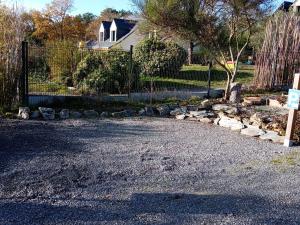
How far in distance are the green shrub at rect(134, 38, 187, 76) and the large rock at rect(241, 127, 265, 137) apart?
9415mm

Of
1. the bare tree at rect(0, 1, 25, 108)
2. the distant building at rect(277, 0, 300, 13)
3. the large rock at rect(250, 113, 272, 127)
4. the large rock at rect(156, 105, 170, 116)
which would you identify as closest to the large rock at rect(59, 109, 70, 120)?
the bare tree at rect(0, 1, 25, 108)

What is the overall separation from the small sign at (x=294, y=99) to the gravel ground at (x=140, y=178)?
715mm

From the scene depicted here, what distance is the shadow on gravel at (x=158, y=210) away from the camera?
3951 mm

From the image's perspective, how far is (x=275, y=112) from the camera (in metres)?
9.49

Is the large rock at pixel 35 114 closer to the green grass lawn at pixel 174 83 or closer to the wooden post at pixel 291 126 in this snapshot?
the green grass lawn at pixel 174 83

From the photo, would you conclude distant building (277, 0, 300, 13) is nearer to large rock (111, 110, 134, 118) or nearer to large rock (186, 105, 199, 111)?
large rock (186, 105, 199, 111)

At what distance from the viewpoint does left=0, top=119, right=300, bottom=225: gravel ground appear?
410 cm

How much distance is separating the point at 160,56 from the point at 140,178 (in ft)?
43.7

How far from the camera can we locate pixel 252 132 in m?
7.83

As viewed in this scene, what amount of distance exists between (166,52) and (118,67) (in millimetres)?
6099

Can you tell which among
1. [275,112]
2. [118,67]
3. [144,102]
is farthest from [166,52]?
[275,112]

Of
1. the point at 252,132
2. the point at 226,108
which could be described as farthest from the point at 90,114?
the point at 252,132

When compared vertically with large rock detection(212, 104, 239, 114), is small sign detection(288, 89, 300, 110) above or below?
above

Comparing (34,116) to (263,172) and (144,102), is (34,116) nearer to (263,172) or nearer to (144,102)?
(144,102)
